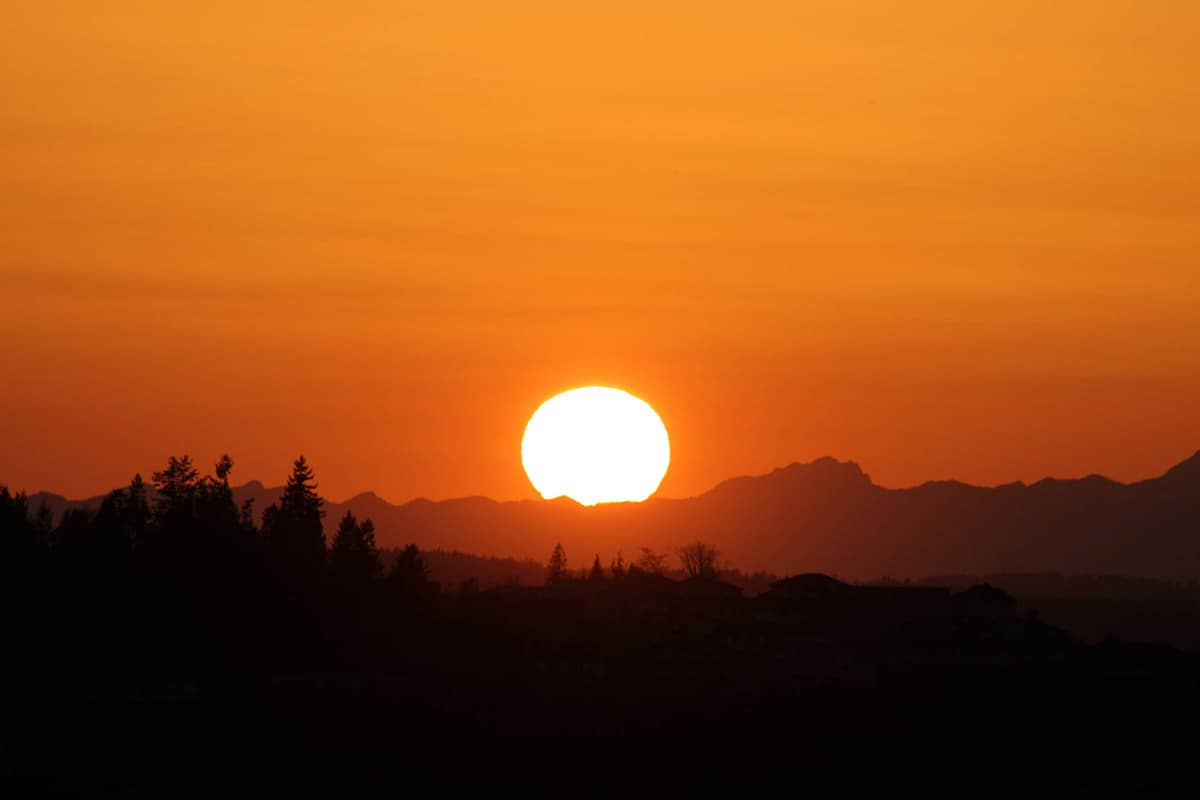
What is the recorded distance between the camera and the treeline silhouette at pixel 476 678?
113188 mm

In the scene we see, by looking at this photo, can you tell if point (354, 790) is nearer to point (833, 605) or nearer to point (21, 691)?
point (21, 691)

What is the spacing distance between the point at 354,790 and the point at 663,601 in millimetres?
68686

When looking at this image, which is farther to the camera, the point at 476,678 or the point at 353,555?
the point at 353,555

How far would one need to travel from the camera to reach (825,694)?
457ft

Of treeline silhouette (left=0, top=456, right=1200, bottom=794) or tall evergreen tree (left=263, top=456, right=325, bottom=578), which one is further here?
tall evergreen tree (left=263, top=456, right=325, bottom=578)

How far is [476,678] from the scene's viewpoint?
134m

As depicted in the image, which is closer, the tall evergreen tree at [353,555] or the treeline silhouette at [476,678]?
the treeline silhouette at [476,678]

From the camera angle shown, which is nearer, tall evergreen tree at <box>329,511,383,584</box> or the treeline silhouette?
the treeline silhouette

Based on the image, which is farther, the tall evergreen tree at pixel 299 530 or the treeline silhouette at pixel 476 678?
the tall evergreen tree at pixel 299 530

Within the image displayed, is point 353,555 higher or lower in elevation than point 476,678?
higher

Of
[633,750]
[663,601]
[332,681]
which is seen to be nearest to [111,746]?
[332,681]

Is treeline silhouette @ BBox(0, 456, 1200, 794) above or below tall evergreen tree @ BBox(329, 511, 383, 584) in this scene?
below

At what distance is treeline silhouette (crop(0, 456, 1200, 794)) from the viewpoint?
11319 centimetres

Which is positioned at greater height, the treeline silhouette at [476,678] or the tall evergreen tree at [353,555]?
the tall evergreen tree at [353,555]
